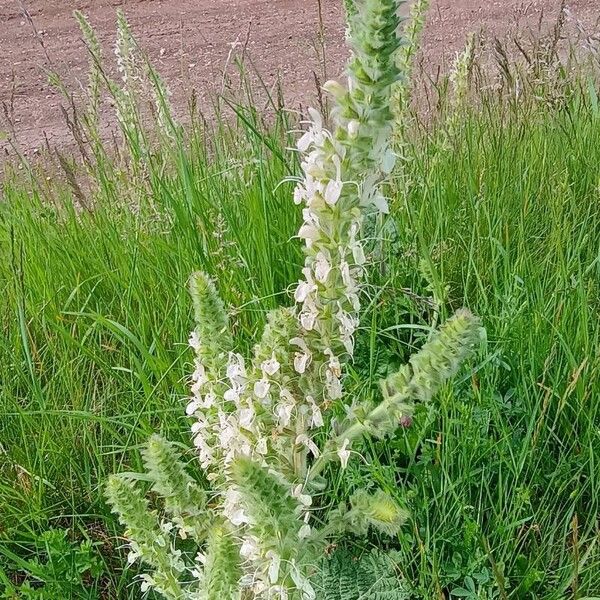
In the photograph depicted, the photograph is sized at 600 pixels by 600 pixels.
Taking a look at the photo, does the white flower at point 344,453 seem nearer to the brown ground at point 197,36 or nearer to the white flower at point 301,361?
the white flower at point 301,361

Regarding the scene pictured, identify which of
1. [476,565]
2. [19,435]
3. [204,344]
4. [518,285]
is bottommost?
[476,565]

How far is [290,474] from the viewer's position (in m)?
→ 1.17

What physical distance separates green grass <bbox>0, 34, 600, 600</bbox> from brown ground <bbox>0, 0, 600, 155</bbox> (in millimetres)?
3217

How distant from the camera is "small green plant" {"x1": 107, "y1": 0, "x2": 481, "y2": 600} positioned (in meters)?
0.91

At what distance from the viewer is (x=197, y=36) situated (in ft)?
26.6

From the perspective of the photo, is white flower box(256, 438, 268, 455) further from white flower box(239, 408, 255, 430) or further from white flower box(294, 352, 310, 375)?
white flower box(294, 352, 310, 375)

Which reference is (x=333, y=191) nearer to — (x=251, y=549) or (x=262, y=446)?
(x=262, y=446)

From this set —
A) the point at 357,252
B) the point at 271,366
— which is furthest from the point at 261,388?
the point at 357,252

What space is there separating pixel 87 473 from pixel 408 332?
100 cm

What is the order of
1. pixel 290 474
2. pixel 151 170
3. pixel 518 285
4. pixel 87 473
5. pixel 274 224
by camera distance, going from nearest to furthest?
pixel 290 474
pixel 87 473
pixel 518 285
pixel 274 224
pixel 151 170

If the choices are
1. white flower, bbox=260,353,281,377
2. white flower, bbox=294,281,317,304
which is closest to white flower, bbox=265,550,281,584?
white flower, bbox=260,353,281,377

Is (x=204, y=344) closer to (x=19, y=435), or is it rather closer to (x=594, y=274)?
(x=19, y=435)

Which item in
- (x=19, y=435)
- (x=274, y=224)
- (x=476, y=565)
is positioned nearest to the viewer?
(x=476, y=565)

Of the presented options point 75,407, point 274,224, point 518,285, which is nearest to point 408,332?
point 518,285
